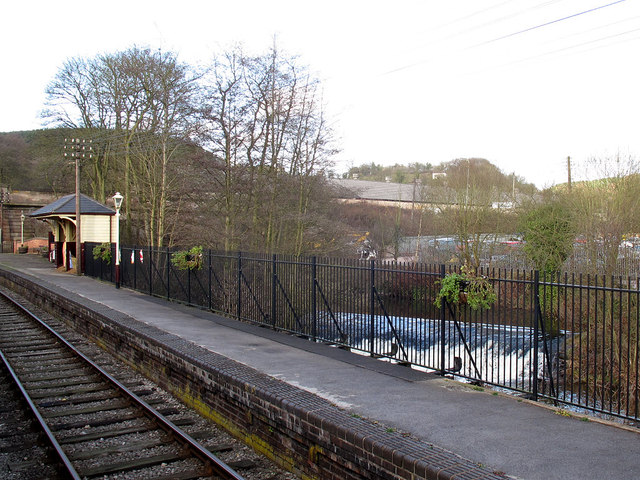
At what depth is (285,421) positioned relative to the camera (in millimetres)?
6027

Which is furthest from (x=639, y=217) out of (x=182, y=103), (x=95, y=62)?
(x=95, y=62)

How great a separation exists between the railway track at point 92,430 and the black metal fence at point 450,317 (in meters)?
3.52

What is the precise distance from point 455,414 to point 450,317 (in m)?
2.17

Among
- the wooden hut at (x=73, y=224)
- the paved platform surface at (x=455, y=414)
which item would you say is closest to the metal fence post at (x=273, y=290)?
the paved platform surface at (x=455, y=414)

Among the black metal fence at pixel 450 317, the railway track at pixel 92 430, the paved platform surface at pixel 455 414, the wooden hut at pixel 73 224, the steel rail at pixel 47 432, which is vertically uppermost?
the wooden hut at pixel 73 224

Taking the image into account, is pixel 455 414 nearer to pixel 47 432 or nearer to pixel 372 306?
pixel 372 306

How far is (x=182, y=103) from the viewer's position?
2803cm

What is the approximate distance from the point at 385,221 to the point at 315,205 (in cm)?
1477

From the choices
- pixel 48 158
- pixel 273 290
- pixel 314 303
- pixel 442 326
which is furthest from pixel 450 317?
pixel 48 158

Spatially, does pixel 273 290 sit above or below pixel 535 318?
below

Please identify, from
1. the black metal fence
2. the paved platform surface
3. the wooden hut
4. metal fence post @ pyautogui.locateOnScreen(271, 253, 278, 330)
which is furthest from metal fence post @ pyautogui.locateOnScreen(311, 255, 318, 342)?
the wooden hut

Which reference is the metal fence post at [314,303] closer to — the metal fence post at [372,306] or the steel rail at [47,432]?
the metal fence post at [372,306]

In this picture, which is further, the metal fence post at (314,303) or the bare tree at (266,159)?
the bare tree at (266,159)

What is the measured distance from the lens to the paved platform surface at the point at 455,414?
475 centimetres
